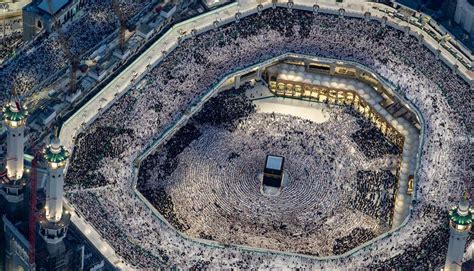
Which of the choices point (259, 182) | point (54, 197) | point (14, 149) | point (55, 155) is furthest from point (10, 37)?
point (55, 155)

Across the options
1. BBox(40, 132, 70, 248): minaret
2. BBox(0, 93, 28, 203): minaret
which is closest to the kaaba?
BBox(40, 132, 70, 248): minaret

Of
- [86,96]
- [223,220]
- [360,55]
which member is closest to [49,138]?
[86,96]

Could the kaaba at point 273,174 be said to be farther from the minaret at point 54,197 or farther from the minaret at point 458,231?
the minaret at point 54,197

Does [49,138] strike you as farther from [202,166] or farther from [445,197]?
[445,197]

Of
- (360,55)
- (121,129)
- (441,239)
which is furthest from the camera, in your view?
(360,55)

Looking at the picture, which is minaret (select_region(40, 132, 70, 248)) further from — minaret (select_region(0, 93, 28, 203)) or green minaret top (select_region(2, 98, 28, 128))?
minaret (select_region(0, 93, 28, 203))

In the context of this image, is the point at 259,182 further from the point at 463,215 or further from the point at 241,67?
the point at 463,215

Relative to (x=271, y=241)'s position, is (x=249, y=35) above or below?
above
